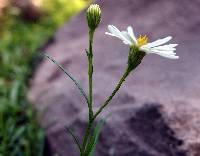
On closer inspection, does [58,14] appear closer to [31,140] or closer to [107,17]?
[107,17]

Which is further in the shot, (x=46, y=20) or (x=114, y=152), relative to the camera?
(x=46, y=20)

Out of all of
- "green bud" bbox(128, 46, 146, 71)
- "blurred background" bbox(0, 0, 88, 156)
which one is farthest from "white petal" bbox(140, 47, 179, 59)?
"blurred background" bbox(0, 0, 88, 156)

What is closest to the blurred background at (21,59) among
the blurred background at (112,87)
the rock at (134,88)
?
the blurred background at (112,87)

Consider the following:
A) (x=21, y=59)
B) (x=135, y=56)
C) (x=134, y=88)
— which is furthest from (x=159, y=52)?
(x=21, y=59)

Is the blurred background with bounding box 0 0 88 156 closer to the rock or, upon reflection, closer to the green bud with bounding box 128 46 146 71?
the rock

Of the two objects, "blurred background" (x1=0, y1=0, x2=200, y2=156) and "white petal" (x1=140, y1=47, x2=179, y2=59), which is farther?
"blurred background" (x1=0, y1=0, x2=200, y2=156)

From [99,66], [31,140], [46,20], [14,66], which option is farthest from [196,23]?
[46,20]

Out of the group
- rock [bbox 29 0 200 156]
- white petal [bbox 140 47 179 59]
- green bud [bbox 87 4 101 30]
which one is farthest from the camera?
rock [bbox 29 0 200 156]
